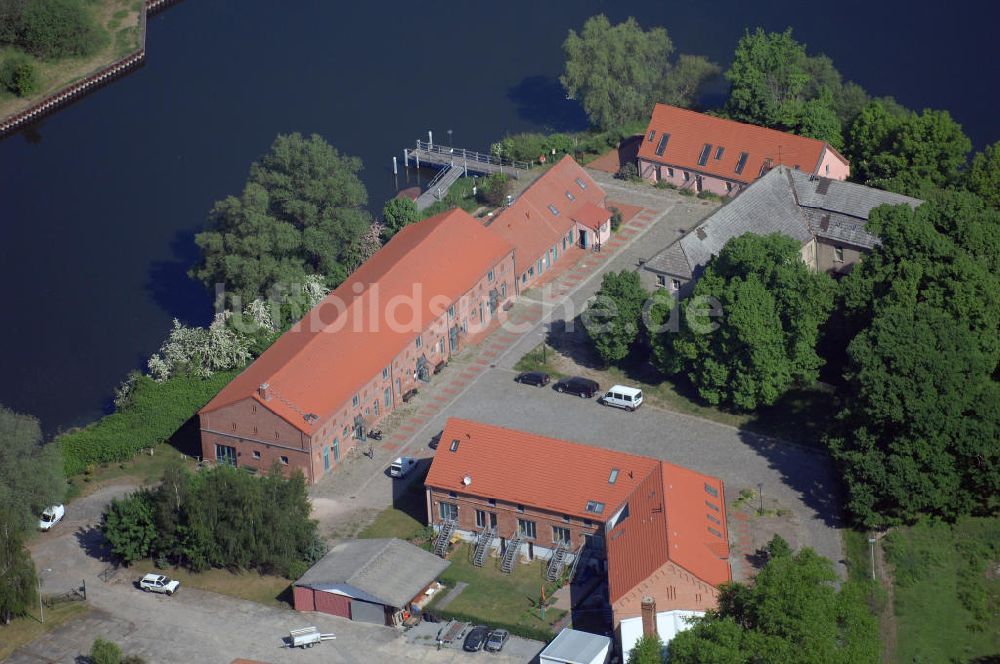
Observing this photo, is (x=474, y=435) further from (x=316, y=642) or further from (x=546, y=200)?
(x=546, y=200)

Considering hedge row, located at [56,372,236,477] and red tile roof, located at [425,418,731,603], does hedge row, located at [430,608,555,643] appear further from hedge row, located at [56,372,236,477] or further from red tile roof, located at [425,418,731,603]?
hedge row, located at [56,372,236,477]

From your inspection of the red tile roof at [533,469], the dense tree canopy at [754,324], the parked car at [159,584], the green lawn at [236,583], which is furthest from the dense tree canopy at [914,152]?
the parked car at [159,584]

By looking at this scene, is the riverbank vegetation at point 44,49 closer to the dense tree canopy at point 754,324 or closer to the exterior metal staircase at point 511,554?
the dense tree canopy at point 754,324

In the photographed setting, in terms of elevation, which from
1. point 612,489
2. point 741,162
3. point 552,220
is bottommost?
point 612,489

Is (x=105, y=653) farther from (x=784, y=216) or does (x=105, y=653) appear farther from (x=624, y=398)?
(x=784, y=216)

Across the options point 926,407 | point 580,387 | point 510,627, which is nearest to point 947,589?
point 926,407

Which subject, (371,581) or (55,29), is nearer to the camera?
(371,581)
